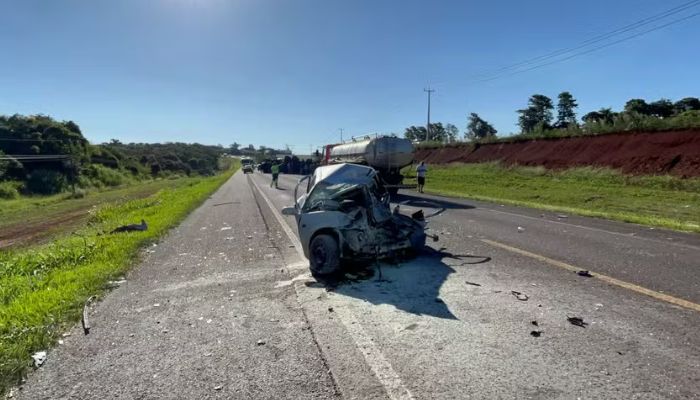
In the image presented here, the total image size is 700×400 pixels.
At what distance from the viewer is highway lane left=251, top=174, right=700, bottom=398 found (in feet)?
10.9

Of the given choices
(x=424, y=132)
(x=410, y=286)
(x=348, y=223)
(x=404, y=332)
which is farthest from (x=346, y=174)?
(x=424, y=132)

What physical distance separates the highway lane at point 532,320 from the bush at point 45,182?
140ft

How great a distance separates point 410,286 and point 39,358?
4.06m

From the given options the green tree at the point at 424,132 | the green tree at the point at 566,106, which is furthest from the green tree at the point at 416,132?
the green tree at the point at 566,106

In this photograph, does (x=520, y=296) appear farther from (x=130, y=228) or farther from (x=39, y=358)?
(x=130, y=228)

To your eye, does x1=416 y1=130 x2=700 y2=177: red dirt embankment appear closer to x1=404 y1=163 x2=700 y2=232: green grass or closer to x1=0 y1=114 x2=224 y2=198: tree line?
x1=404 y1=163 x2=700 y2=232: green grass

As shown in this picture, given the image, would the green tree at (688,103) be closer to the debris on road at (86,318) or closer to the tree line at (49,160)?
the debris on road at (86,318)

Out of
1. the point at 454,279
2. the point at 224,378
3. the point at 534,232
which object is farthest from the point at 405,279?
the point at 534,232

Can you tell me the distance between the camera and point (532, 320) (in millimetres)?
4590

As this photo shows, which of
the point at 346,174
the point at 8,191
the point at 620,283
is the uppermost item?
the point at 346,174

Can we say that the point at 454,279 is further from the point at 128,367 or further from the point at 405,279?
the point at 128,367

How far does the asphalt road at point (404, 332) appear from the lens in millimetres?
3402

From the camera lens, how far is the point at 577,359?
12.0 feet

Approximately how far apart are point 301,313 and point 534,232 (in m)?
7.24
